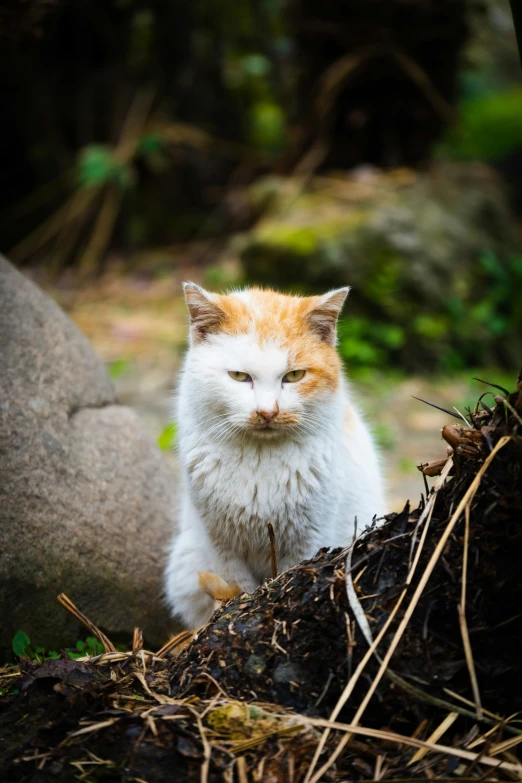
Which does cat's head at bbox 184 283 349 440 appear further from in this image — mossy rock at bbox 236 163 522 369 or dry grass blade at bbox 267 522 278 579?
mossy rock at bbox 236 163 522 369

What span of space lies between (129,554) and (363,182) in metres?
5.24

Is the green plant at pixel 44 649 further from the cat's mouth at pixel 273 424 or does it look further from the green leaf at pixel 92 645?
the cat's mouth at pixel 273 424

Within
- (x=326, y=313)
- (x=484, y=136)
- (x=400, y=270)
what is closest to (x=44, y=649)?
(x=326, y=313)

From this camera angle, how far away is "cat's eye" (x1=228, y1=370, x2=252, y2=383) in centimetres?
241

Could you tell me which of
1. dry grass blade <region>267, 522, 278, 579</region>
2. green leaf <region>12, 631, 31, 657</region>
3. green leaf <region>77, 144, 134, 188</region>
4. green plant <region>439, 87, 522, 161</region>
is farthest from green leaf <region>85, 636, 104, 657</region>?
green plant <region>439, 87, 522, 161</region>

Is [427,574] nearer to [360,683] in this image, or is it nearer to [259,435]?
[360,683]

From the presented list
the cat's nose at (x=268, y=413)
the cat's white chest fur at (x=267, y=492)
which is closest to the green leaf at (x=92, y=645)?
the cat's white chest fur at (x=267, y=492)

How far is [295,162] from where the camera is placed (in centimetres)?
763

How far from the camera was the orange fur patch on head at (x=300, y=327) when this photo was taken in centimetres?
243

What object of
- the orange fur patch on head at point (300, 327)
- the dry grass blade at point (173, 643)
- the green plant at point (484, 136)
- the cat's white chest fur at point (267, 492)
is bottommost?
the dry grass blade at point (173, 643)

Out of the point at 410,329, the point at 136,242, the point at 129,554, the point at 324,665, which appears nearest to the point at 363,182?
the point at 410,329

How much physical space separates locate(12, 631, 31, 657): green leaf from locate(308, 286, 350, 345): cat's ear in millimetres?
1458

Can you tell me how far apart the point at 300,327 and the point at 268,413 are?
0.41 m

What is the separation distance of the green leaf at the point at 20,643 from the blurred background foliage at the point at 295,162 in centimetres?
389
